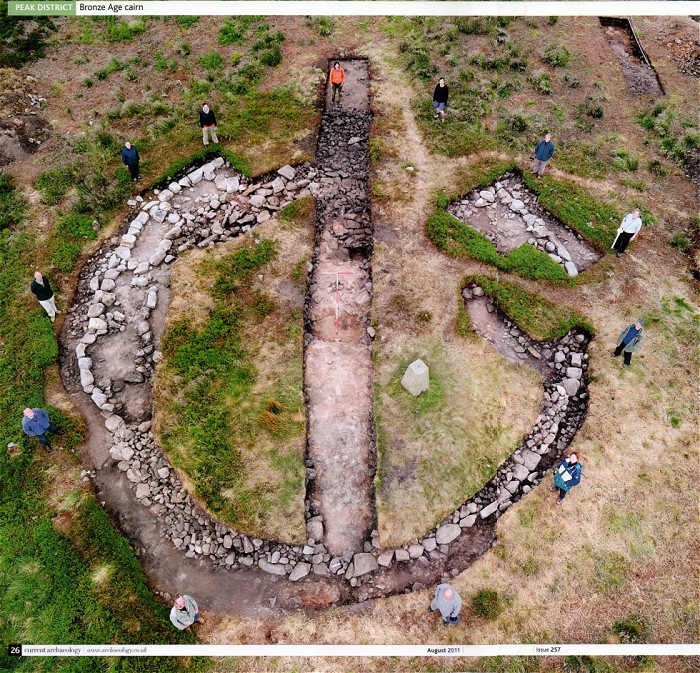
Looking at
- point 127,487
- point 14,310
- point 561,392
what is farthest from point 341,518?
point 14,310

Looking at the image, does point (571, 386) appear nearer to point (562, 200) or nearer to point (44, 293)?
point (562, 200)

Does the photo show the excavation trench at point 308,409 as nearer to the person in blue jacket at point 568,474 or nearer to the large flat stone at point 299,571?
the large flat stone at point 299,571

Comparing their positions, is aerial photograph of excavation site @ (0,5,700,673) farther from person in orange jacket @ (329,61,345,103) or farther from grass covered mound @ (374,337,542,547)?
person in orange jacket @ (329,61,345,103)

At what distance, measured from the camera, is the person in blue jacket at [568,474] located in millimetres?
14023

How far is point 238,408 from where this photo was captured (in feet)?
54.4

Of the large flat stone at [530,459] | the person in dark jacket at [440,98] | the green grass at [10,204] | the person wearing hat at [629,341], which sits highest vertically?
the person in dark jacket at [440,98]

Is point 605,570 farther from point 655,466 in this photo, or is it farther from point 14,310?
point 14,310

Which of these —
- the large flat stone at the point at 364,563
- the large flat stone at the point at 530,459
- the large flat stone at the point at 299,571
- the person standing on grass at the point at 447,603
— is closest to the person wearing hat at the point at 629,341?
the large flat stone at the point at 530,459

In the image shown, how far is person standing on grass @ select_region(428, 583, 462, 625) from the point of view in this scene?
12394 millimetres

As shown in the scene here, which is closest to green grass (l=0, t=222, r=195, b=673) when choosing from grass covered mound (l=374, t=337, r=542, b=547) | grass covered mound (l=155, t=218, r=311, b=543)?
grass covered mound (l=155, t=218, r=311, b=543)

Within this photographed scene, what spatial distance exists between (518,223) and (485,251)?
101 inches

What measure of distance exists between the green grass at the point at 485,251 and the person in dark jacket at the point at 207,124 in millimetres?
10080

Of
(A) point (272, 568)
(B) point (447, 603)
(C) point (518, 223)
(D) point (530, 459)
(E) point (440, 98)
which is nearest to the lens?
(B) point (447, 603)

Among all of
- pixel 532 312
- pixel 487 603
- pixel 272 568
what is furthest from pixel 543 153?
pixel 272 568
